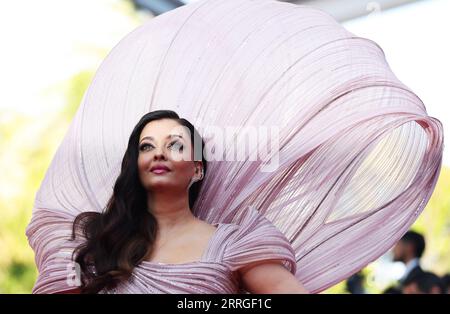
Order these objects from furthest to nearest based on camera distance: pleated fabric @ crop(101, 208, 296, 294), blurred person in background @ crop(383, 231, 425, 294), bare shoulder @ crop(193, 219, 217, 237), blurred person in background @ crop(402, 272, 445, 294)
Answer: blurred person in background @ crop(383, 231, 425, 294)
blurred person in background @ crop(402, 272, 445, 294)
bare shoulder @ crop(193, 219, 217, 237)
pleated fabric @ crop(101, 208, 296, 294)

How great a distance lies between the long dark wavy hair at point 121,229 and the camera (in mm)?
2217

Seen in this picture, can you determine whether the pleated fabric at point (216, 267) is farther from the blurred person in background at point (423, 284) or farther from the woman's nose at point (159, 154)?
the blurred person in background at point (423, 284)

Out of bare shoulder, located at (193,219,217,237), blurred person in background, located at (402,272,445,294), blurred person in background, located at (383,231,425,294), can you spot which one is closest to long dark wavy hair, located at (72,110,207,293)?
bare shoulder, located at (193,219,217,237)

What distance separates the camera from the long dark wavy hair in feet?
7.27

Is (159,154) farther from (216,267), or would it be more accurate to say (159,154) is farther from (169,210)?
(216,267)

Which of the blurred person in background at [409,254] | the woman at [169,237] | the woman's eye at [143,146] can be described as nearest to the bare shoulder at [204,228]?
the woman at [169,237]

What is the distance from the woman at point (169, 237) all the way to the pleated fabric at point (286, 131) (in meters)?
0.13

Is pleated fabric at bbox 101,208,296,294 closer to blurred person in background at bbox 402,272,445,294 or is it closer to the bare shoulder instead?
the bare shoulder

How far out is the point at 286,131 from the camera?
2.46 metres

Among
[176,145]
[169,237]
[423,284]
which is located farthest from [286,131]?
[423,284]

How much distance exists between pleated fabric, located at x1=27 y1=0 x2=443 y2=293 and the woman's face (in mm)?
140
